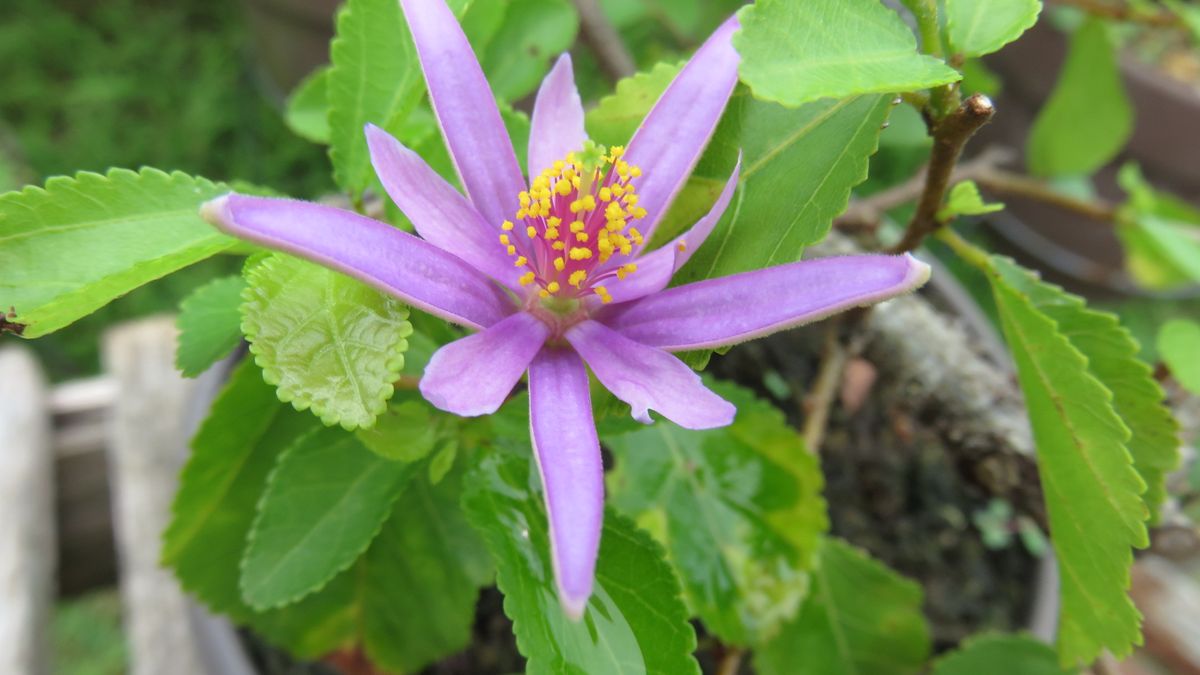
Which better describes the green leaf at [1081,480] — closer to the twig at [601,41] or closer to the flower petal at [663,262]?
the flower petal at [663,262]

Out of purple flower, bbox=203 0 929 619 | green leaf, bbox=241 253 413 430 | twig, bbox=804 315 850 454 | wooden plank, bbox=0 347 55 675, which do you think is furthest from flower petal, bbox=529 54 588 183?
wooden plank, bbox=0 347 55 675

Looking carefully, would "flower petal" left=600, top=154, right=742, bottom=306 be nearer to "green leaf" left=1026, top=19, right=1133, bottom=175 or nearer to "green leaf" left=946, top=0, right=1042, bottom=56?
"green leaf" left=946, top=0, right=1042, bottom=56

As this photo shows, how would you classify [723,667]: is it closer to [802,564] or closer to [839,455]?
A: [802,564]

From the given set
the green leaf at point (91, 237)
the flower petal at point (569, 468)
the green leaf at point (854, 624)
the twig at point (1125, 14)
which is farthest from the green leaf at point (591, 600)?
the twig at point (1125, 14)

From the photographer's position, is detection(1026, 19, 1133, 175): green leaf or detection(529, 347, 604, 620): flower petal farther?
detection(1026, 19, 1133, 175): green leaf

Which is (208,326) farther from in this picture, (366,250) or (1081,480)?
(1081,480)
